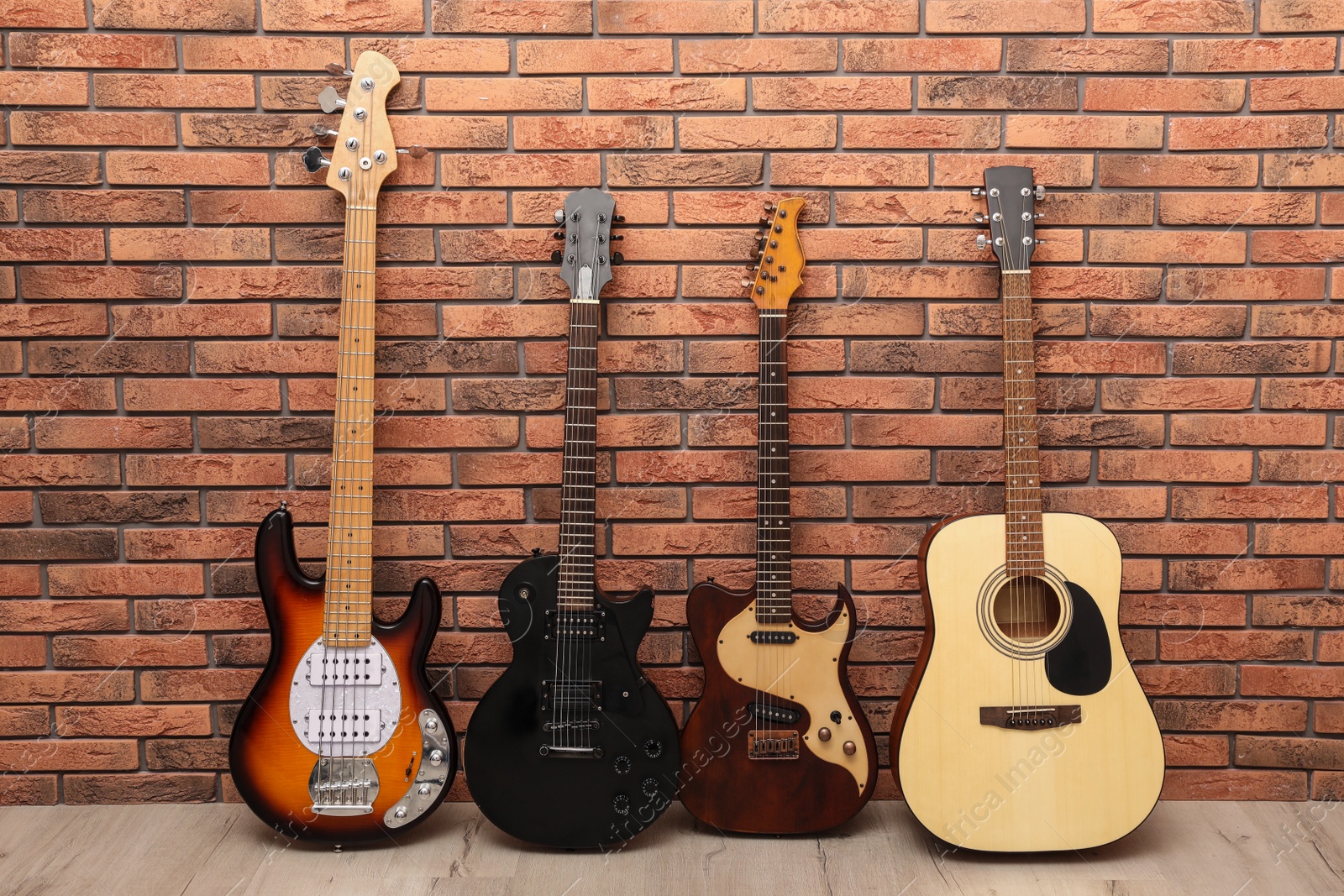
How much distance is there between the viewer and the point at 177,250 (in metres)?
1.89

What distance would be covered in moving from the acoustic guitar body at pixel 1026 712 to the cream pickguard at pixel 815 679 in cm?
10

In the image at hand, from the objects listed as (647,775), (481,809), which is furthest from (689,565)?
(481,809)

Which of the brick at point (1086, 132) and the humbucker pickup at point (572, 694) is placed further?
the brick at point (1086, 132)

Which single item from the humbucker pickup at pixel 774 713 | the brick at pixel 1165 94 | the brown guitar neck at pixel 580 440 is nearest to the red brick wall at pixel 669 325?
the brick at pixel 1165 94

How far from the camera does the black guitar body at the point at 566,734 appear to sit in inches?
69.5

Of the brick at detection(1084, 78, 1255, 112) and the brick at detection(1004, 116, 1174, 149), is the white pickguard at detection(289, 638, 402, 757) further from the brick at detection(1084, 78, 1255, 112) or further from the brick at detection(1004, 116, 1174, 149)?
the brick at detection(1084, 78, 1255, 112)

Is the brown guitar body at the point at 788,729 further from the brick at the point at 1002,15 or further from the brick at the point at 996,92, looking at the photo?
the brick at the point at 1002,15

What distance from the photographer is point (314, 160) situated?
69.9 inches

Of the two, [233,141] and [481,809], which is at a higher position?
[233,141]

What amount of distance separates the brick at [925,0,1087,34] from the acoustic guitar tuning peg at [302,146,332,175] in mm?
1285

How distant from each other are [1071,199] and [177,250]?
192cm

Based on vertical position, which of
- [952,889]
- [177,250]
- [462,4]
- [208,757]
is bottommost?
[952,889]

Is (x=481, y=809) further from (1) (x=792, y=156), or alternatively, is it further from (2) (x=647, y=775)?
(1) (x=792, y=156)

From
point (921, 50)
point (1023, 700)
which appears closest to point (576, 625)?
point (1023, 700)
